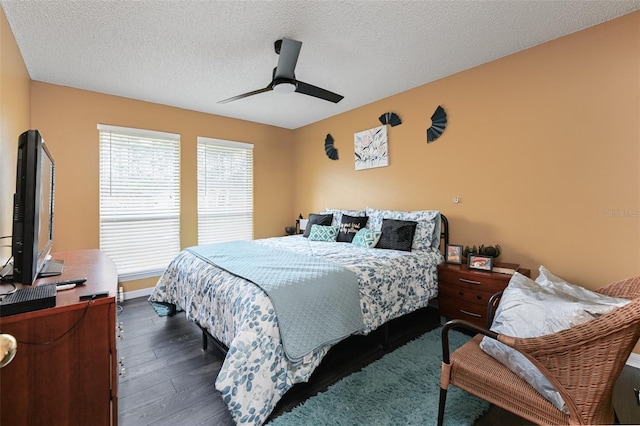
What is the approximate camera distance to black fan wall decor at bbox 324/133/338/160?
450 centimetres

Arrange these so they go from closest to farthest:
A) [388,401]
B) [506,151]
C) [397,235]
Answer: [388,401]
[506,151]
[397,235]

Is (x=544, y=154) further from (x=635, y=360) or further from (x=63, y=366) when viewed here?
(x=63, y=366)

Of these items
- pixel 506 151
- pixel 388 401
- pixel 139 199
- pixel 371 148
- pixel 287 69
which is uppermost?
pixel 287 69

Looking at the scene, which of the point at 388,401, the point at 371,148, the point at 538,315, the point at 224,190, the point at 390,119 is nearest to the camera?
the point at 538,315

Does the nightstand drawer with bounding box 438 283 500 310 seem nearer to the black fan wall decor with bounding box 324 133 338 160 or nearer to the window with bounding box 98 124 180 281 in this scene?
the black fan wall decor with bounding box 324 133 338 160

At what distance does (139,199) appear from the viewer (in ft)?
12.2

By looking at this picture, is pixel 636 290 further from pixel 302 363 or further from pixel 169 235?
pixel 169 235

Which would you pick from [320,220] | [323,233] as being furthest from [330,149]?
[323,233]

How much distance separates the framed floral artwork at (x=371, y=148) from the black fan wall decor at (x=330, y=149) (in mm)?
438

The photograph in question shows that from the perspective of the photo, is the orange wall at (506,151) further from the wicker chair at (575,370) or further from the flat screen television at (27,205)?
the wicker chair at (575,370)

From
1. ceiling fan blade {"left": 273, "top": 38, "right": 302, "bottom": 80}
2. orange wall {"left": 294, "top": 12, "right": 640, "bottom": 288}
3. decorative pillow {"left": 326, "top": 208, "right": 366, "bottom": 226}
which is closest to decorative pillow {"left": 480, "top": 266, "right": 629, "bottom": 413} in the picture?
orange wall {"left": 294, "top": 12, "right": 640, "bottom": 288}

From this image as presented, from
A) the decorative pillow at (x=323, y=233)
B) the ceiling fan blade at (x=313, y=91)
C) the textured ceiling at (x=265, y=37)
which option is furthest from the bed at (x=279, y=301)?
the textured ceiling at (x=265, y=37)

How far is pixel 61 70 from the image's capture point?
2.81 metres

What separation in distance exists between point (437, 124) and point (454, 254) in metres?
1.51
